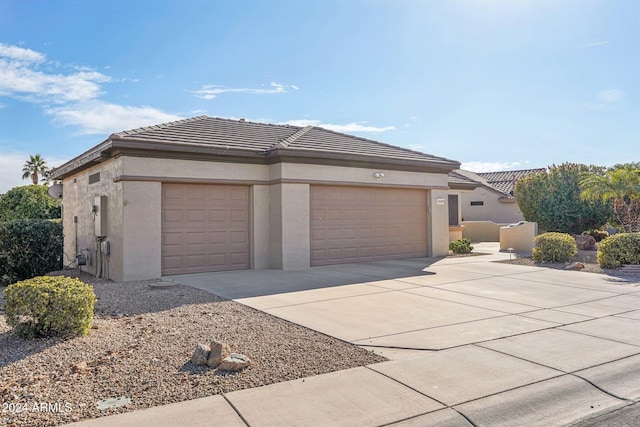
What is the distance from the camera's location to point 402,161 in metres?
15.8

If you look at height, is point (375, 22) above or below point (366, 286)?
above

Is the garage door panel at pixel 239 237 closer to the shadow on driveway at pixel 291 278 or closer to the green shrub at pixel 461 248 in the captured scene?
the shadow on driveway at pixel 291 278

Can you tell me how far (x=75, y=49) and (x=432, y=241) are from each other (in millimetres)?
13221

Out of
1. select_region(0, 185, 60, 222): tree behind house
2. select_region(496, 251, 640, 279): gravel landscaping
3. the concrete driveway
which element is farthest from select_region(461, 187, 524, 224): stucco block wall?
select_region(0, 185, 60, 222): tree behind house

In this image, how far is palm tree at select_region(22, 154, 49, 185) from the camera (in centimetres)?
5378

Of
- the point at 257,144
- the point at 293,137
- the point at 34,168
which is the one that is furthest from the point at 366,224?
the point at 34,168

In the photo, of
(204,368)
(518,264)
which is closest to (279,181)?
(518,264)

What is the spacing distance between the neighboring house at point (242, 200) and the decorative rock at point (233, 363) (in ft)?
24.8

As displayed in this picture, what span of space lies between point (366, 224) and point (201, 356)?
10806mm

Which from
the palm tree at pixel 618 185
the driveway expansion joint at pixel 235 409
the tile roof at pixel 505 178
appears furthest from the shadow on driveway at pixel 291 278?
the tile roof at pixel 505 178

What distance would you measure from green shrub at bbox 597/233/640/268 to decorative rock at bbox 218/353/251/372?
1214 centimetres

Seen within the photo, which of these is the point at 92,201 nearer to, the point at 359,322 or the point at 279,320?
the point at 279,320

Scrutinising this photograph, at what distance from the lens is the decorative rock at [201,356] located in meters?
5.13

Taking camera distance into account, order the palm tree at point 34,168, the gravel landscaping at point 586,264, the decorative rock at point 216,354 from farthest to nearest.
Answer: the palm tree at point 34,168, the gravel landscaping at point 586,264, the decorative rock at point 216,354
